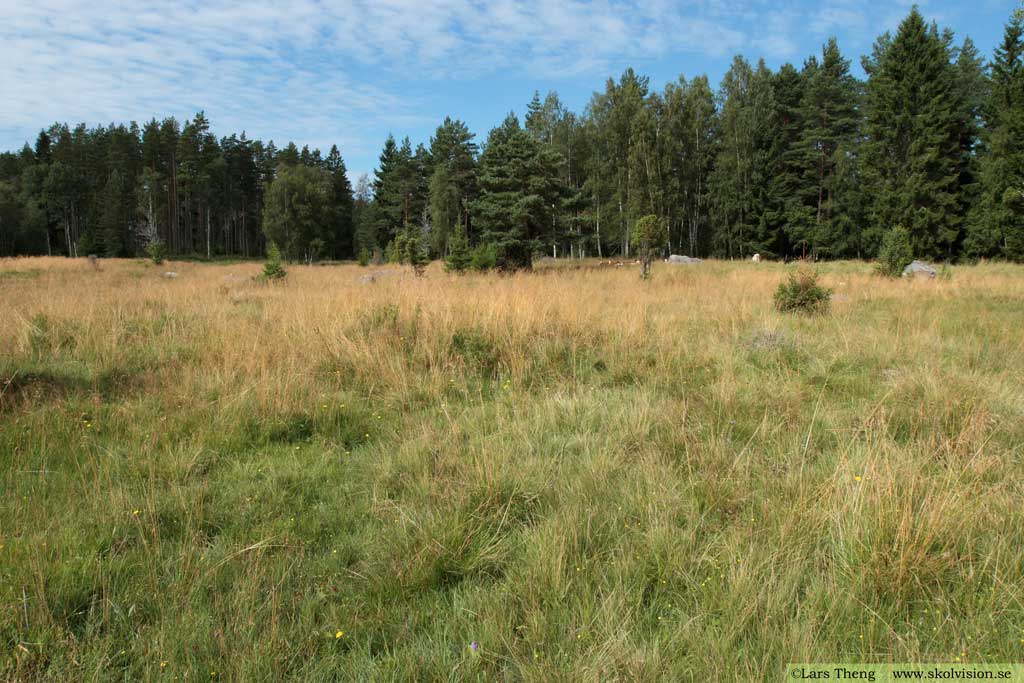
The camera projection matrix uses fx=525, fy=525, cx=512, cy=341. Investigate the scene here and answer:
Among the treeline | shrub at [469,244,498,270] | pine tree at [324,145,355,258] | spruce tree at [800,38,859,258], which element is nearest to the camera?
shrub at [469,244,498,270]

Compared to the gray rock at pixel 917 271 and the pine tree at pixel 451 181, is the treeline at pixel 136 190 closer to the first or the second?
the pine tree at pixel 451 181

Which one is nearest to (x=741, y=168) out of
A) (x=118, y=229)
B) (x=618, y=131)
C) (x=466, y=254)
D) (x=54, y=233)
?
(x=618, y=131)

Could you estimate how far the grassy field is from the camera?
5.86ft

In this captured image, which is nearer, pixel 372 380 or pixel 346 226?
pixel 372 380

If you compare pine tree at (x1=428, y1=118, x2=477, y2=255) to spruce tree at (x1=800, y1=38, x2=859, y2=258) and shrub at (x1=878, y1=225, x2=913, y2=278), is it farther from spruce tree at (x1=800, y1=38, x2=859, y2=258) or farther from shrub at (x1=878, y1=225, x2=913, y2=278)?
shrub at (x1=878, y1=225, x2=913, y2=278)

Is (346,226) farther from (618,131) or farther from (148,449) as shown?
(148,449)

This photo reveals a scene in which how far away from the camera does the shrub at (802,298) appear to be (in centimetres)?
904

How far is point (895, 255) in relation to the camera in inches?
634

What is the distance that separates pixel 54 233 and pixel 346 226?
30.6 m

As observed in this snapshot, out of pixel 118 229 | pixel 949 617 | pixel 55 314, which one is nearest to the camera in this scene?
pixel 949 617

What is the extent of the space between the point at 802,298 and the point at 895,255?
9.91m

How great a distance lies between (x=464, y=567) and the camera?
223cm

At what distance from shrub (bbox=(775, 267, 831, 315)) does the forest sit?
1152cm

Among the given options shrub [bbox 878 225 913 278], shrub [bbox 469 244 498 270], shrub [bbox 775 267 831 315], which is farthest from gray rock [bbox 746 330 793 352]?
shrub [bbox 878 225 913 278]
